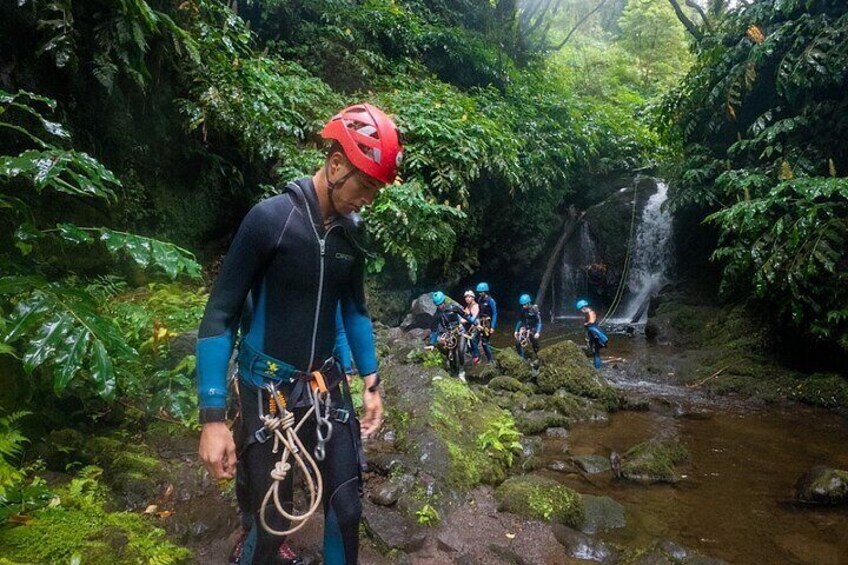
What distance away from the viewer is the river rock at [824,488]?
503 cm

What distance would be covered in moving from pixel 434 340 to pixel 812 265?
279 inches

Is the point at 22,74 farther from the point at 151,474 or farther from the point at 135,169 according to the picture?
the point at 151,474

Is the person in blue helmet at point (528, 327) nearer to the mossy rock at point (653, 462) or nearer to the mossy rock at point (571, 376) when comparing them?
the mossy rock at point (571, 376)

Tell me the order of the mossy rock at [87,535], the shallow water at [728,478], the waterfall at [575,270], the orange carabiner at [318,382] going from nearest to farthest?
the orange carabiner at [318,382] < the mossy rock at [87,535] < the shallow water at [728,478] < the waterfall at [575,270]

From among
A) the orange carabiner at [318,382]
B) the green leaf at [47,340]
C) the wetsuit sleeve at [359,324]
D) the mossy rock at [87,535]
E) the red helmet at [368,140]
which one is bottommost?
the mossy rock at [87,535]

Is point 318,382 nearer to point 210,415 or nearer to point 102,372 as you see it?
point 210,415

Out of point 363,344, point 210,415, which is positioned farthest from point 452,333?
point 210,415

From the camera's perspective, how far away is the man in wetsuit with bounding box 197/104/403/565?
2.10m

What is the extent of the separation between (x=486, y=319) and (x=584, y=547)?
22.8 ft

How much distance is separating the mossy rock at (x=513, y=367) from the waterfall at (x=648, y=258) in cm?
881

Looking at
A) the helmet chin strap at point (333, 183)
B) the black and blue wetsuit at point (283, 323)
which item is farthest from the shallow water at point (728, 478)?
the helmet chin strap at point (333, 183)

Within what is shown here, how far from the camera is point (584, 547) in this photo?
A: 4.00 m

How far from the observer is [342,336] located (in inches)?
106

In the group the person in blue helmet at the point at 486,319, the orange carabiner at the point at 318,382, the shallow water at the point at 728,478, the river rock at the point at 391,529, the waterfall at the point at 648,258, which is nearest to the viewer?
the orange carabiner at the point at 318,382
